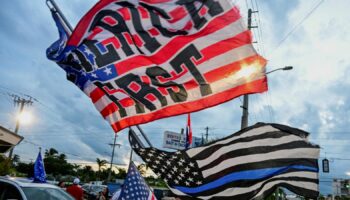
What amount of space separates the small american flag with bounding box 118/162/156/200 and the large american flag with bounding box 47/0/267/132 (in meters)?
0.70

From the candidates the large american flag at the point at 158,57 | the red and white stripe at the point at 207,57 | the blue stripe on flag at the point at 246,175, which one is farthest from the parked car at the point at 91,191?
the red and white stripe at the point at 207,57

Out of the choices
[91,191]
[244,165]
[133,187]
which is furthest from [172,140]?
[244,165]

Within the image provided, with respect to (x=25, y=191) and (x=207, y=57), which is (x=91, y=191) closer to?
(x=25, y=191)

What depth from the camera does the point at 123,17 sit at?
507 cm

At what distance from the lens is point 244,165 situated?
5.14 metres

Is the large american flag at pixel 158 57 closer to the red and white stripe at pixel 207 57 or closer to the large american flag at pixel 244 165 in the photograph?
the red and white stripe at pixel 207 57

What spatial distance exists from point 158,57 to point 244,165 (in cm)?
189

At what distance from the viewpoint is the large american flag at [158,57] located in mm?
4680

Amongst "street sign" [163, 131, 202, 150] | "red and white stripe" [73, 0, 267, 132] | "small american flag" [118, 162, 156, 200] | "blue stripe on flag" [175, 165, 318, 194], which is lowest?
"small american flag" [118, 162, 156, 200]

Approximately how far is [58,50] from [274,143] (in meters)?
3.38

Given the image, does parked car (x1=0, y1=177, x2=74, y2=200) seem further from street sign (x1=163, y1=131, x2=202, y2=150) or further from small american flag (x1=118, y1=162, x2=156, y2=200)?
street sign (x1=163, y1=131, x2=202, y2=150)

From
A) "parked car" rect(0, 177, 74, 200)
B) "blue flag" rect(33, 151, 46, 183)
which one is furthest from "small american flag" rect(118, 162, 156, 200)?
"blue flag" rect(33, 151, 46, 183)

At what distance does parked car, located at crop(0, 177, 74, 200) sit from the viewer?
6.99 m

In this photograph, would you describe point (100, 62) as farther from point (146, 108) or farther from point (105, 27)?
point (146, 108)
